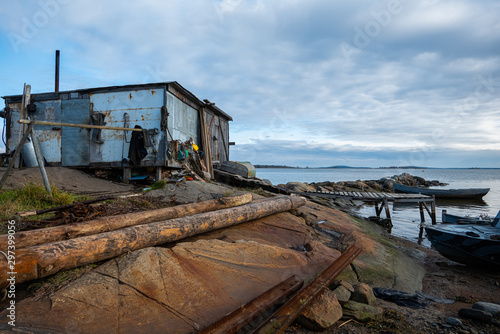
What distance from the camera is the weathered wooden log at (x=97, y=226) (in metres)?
3.86

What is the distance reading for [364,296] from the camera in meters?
4.71

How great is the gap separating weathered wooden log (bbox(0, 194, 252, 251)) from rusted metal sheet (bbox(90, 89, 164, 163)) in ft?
21.5

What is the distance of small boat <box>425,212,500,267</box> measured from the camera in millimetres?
7955

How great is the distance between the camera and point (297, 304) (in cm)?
378

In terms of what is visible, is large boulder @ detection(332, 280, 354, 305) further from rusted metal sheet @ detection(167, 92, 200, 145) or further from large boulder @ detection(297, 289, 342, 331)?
rusted metal sheet @ detection(167, 92, 200, 145)

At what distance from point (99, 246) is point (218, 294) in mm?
1674

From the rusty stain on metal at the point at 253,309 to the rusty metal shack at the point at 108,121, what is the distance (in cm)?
908

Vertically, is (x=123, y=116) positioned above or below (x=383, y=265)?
above

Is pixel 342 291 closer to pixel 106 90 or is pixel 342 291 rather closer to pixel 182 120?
pixel 182 120

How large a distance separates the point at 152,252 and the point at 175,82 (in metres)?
9.46

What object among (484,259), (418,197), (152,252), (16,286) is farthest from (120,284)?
(418,197)

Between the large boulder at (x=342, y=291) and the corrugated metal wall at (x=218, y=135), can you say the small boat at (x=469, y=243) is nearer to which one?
the large boulder at (x=342, y=291)

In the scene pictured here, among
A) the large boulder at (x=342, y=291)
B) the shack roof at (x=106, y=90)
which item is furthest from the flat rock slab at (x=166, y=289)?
the shack roof at (x=106, y=90)

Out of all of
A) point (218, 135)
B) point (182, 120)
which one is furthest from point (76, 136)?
point (218, 135)
